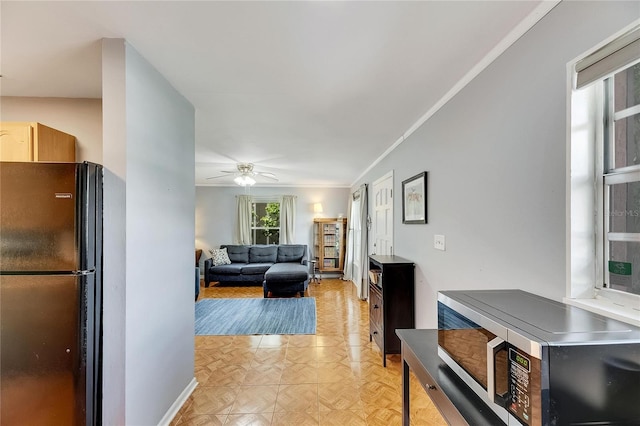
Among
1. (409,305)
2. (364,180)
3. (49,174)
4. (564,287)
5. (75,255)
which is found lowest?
(409,305)

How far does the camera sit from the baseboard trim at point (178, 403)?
1788 mm

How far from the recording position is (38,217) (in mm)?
1188

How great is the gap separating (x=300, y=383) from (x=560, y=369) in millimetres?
2113

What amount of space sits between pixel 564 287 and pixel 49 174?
2.27 metres

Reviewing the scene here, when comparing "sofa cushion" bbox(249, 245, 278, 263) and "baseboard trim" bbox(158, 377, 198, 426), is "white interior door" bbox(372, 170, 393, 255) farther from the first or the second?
"sofa cushion" bbox(249, 245, 278, 263)

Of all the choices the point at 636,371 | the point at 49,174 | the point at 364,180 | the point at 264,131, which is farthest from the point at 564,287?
the point at 364,180

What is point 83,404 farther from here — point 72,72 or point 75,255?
point 72,72

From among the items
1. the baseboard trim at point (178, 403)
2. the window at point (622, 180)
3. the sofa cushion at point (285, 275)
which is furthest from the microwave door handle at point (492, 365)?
the sofa cushion at point (285, 275)

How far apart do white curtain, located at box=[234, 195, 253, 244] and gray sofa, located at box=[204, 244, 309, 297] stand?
362mm

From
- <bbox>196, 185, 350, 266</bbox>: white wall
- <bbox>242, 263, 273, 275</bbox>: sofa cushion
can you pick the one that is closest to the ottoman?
<bbox>242, 263, 273, 275</bbox>: sofa cushion

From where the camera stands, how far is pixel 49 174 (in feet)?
3.91

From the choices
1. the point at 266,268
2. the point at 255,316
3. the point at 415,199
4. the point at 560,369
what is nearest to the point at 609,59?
the point at 560,369

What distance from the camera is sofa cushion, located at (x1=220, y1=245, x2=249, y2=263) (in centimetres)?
632

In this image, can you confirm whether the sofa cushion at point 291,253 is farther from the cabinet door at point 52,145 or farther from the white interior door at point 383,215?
the cabinet door at point 52,145
